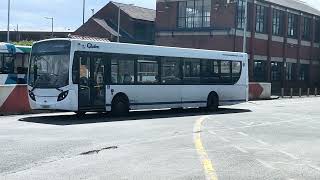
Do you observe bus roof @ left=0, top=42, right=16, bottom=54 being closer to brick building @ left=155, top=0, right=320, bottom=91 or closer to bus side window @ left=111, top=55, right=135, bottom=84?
bus side window @ left=111, top=55, right=135, bottom=84

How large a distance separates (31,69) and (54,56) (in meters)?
1.04

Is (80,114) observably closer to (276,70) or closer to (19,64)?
(19,64)

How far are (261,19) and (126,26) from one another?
22664 mm

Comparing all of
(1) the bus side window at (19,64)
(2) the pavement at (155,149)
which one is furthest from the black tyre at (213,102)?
(1) the bus side window at (19,64)

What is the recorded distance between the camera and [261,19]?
5781 cm

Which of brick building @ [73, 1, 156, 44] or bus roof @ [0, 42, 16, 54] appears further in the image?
brick building @ [73, 1, 156, 44]

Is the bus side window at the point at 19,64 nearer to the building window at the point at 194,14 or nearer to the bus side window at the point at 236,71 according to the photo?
the bus side window at the point at 236,71

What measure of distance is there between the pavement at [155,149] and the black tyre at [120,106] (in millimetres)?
648

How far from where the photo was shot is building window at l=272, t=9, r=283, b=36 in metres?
60.0

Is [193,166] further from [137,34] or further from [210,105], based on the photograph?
[137,34]

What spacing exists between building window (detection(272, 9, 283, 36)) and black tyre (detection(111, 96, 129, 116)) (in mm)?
40556

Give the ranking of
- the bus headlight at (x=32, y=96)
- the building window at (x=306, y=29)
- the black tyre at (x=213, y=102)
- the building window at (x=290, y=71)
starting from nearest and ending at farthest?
the bus headlight at (x=32, y=96)
the black tyre at (x=213, y=102)
the building window at (x=290, y=71)
the building window at (x=306, y=29)

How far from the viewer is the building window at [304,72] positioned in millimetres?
67750

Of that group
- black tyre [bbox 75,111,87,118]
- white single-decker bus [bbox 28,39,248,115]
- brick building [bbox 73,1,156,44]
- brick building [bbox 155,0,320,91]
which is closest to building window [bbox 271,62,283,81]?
brick building [bbox 155,0,320,91]
